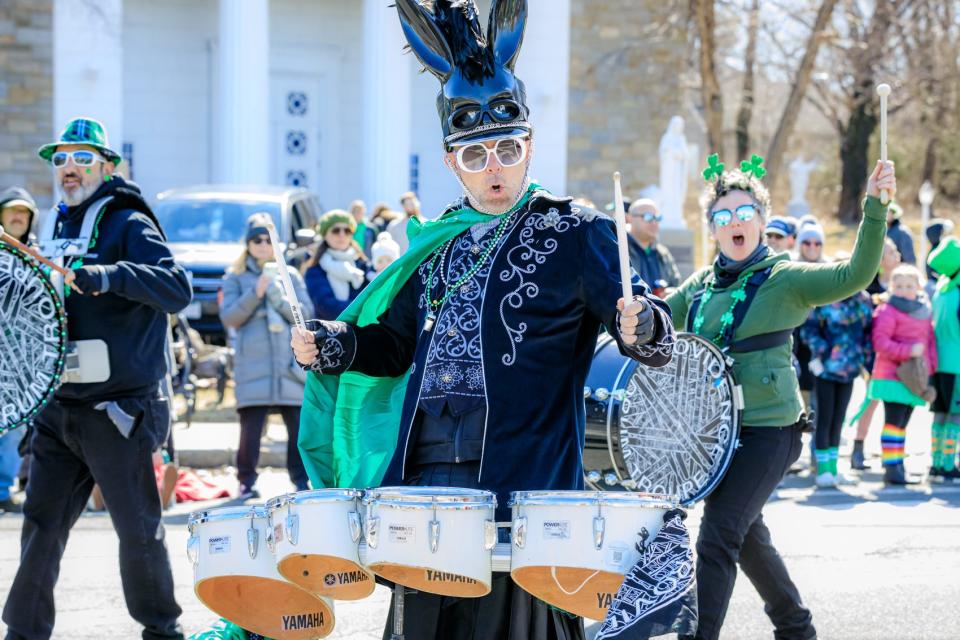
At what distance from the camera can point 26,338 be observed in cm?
542

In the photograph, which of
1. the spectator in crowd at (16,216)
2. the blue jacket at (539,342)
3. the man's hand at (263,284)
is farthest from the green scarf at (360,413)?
the man's hand at (263,284)

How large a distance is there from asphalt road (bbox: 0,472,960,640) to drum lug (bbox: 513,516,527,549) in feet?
9.37

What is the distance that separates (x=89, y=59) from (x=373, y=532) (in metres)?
19.3

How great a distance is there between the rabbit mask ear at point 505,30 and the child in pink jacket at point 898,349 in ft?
22.1

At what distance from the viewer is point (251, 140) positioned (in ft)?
67.5

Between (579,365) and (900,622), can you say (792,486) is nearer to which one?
(900,622)

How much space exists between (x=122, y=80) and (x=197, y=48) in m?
1.47

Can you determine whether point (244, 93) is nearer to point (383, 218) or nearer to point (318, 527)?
point (383, 218)

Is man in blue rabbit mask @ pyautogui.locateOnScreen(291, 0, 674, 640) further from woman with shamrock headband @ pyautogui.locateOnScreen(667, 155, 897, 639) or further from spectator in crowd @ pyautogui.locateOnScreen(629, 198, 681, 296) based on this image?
spectator in crowd @ pyautogui.locateOnScreen(629, 198, 681, 296)

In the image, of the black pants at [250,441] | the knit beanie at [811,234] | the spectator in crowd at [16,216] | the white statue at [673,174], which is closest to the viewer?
the spectator in crowd at [16,216]

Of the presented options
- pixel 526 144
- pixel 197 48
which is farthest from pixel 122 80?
pixel 526 144

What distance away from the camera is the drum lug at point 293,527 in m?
3.74

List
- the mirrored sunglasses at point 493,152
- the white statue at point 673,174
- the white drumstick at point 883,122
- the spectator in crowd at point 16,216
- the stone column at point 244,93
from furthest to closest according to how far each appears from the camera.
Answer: the white statue at point 673,174 < the stone column at point 244,93 < the spectator in crowd at point 16,216 < the white drumstick at point 883,122 < the mirrored sunglasses at point 493,152

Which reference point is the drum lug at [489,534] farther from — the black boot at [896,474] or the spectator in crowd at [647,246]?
the black boot at [896,474]
